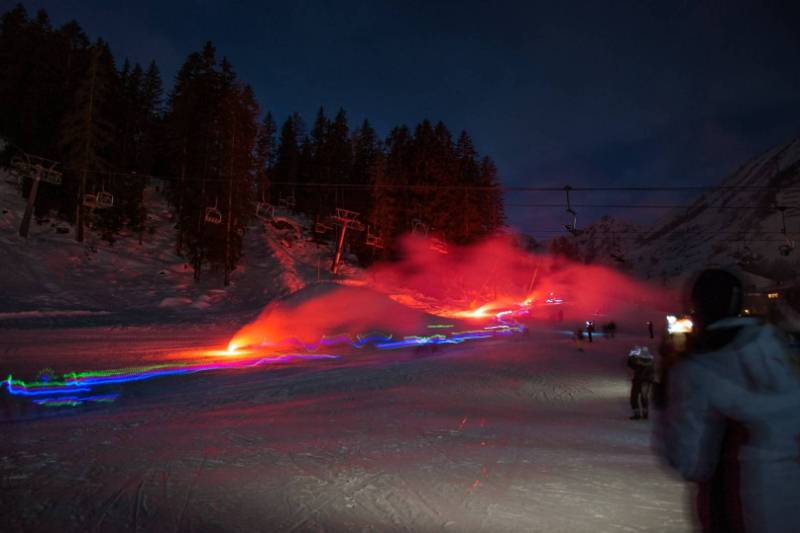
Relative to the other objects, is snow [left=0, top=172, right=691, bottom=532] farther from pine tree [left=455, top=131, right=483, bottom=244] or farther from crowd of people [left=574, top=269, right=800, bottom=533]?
pine tree [left=455, top=131, right=483, bottom=244]

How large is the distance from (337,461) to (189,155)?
145ft

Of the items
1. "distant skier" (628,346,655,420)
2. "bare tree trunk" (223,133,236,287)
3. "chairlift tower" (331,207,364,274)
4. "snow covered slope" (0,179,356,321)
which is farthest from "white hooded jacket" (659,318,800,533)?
"bare tree trunk" (223,133,236,287)

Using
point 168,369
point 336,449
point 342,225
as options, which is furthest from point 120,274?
Answer: point 336,449

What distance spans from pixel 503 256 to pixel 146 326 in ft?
166

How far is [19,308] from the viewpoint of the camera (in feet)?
80.4

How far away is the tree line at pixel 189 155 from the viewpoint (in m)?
38.5

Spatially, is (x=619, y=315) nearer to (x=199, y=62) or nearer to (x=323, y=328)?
(x=323, y=328)

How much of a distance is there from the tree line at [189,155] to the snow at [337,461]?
17.9m

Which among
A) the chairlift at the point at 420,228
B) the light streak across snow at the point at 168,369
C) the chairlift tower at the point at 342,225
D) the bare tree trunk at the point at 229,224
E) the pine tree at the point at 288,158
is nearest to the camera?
the light streak across snow at the point at 168,369

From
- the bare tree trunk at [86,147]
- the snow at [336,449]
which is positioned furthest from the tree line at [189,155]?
the snow at [336,449]

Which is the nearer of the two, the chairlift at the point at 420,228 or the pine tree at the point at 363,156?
the chairlift at the point at 420,228

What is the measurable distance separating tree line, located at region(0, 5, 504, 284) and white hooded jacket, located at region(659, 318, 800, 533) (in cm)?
2422

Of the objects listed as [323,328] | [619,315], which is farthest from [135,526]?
[619,315]

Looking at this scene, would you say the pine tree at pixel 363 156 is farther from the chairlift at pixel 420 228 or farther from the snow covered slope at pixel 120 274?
the snow covered slope at pixel 120 274
